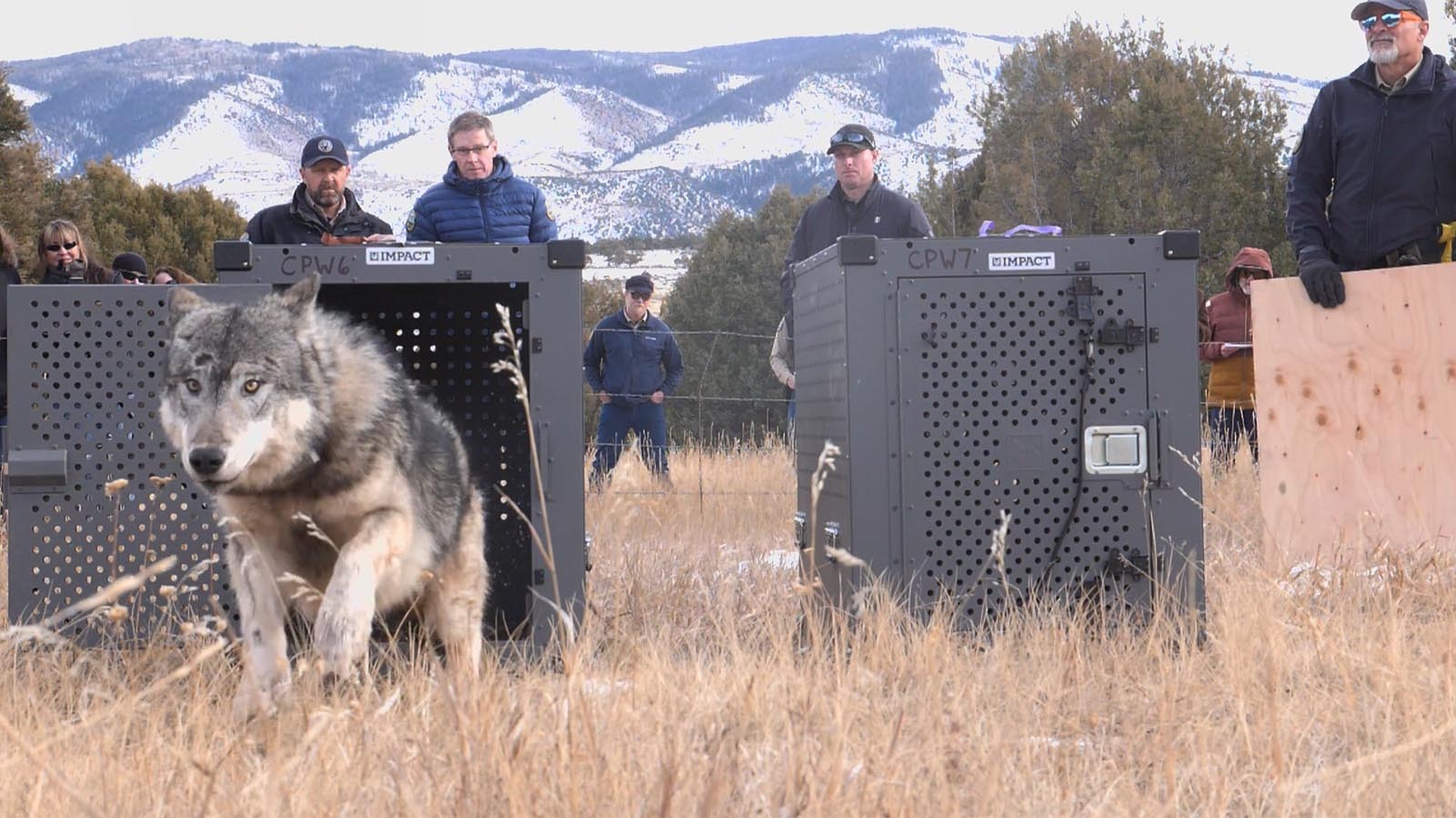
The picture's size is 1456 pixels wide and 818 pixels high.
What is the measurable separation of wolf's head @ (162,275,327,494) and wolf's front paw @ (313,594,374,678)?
0.35 metres

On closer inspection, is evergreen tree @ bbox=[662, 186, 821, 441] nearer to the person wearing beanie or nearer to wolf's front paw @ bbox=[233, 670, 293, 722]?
the person wearing beanie

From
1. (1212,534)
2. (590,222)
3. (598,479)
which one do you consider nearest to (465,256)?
(1212,534)

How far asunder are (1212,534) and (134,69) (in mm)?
123687

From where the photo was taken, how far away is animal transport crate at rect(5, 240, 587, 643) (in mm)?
4012

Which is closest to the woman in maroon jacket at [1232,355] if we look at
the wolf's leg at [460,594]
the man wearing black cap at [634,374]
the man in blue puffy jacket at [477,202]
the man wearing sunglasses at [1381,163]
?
the man wearing sunglasses at [1381,163]

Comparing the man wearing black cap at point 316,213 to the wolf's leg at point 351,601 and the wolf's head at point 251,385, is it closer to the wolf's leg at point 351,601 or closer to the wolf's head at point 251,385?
the wolf's head at point 251,385

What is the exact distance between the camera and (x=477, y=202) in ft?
19.4

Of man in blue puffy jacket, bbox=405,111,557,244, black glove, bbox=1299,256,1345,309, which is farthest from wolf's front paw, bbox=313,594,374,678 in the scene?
black glove, bbox=1299,256,1345,309

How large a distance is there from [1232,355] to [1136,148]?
15.5 metres

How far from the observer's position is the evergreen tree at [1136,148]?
76.2 feet

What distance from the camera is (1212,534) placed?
7105 millimetres

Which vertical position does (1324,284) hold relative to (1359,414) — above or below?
above

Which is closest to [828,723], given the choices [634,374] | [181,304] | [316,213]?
A: [181,304]

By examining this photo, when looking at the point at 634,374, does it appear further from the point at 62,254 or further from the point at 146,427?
the point at 146,427
